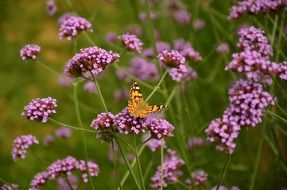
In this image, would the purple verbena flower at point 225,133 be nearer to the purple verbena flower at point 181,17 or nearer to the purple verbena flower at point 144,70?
the purple verbena flower at point 144,70

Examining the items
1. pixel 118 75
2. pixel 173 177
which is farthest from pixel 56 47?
pixel 173 177

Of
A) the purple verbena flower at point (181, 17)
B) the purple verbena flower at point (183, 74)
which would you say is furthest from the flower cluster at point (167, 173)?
the purple verbena flower at point (181, 17)

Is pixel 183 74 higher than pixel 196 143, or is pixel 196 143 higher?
pixel 183 74

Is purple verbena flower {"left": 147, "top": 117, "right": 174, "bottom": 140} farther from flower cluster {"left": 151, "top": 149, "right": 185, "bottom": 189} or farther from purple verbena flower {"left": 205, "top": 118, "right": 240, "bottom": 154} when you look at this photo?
flower cluster {"left": 151, "top": 149, "right": 185, "bottom": 189}

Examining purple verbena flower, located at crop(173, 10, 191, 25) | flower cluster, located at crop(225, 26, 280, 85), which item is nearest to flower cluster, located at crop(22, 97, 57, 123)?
flower cluster, located at crop(225, 26, 280, 85)

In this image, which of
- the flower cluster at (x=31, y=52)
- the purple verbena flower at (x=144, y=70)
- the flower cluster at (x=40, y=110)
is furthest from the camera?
the purple verbena flower at (x=144, y=70)

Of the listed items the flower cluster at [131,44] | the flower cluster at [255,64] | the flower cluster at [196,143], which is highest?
the flower cluster at [131,44]

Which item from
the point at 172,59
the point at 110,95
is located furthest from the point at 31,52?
the point at 110,95

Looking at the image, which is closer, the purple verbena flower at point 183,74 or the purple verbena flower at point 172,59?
the purple verbena flower at point 172,59

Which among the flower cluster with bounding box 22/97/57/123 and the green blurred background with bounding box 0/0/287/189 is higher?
the green blurred background with bounding box 0/0/287/189

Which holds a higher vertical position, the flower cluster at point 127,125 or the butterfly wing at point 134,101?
the butterfly wing at point 134,101

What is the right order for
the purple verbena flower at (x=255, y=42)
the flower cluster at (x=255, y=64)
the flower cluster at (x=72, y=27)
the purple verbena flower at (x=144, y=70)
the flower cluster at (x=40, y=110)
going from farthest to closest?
the purple verbena flower at (x=144, y=70) → the flower cluster at (x=72, y=27) → the purple verbena flower at (x=255, y=42) → the flower cluster at (x=40, y=110) → the flower cluster at (x=255, y=64)

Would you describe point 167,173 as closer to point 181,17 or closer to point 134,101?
point 134,101

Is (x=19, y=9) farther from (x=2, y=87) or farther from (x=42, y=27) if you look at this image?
(x=2, y=87)
